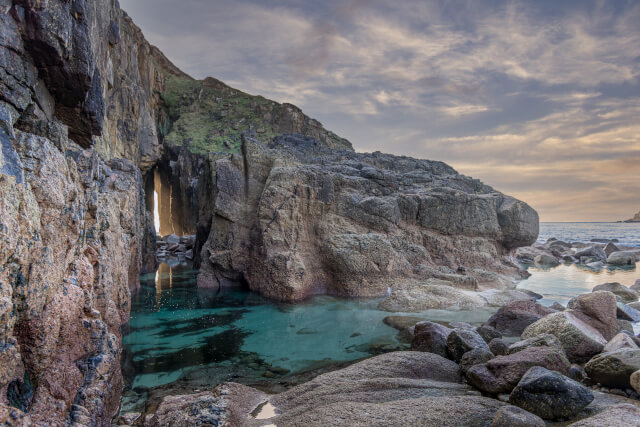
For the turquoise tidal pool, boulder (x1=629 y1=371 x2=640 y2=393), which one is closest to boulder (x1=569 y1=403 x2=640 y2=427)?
boulder (x1=629 y1=371 x2=640 y2=393)

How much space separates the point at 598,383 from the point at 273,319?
9.88 m

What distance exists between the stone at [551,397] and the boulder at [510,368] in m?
0.59

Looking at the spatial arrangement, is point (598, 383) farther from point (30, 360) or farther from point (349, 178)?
point (349, 178)

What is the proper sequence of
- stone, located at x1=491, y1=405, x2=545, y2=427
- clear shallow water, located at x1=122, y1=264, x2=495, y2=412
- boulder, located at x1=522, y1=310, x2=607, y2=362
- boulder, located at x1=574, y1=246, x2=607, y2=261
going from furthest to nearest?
1. boulder, located at x1=574, y1=246, x2=607, y2=261
2. clear shallow water, located at x1=122, y1=264, x2=495, y2=412
3. boulder, located at x1=522, y1=310, x2=607, y2=362
4. stone, located at x1=491, y1=405, x2=545, y2=427

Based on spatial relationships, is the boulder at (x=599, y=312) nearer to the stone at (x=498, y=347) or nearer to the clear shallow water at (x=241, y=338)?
the stone at (x=498, y=347)

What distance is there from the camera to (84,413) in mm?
5051

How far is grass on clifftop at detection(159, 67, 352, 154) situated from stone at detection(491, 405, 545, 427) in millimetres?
45585

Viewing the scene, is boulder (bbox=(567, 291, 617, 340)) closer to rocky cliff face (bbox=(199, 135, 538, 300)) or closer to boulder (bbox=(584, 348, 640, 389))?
boulder (bbox=(584, 348, 640, 389))

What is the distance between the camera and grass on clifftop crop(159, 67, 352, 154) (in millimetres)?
50125

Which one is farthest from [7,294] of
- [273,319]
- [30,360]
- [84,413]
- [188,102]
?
[188,102]

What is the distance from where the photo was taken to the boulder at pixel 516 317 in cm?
1082

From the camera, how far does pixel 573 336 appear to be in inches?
308

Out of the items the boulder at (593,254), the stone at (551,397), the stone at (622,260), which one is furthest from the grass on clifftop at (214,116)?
the stone at (551,397)

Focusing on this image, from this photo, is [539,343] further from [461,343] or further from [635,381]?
[635,381]
